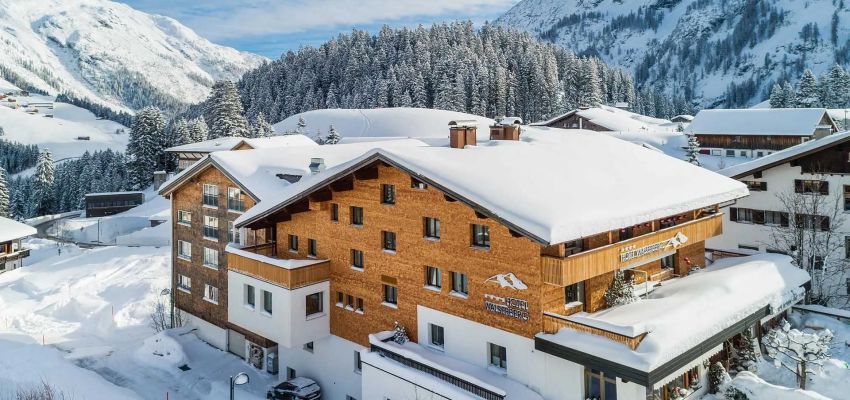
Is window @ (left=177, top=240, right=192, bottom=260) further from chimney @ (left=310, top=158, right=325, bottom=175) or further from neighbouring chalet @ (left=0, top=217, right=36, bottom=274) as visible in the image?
neighbouring chalet @ (left=0, top=217, right=36, bottom=274)

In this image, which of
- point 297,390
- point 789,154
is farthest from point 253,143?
point 789,154

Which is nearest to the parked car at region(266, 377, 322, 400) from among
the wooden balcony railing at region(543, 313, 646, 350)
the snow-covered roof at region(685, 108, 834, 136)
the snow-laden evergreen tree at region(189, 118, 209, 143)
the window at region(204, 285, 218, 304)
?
the window at region(204, 285, 218, 304)

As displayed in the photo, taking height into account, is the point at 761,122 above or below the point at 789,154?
above

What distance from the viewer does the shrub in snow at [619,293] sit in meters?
22.0

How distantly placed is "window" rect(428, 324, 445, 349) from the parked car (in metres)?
7.05

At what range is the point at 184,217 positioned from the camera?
37562mm

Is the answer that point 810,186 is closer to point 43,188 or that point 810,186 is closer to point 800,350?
point 800,350

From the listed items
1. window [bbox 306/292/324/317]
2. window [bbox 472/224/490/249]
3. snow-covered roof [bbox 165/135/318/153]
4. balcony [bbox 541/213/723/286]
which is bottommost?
window [bbox 306/292/324/317]

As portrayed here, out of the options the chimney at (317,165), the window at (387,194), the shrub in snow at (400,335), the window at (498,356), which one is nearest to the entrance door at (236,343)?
the chimney at (317,165)

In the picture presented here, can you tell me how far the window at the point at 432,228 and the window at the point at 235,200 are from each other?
14.4m

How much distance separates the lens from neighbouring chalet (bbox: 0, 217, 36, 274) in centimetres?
6103

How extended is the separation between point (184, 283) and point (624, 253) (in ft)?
95.0

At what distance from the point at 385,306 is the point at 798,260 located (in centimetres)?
2343

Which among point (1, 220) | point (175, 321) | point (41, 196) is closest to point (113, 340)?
point (175, 321)
